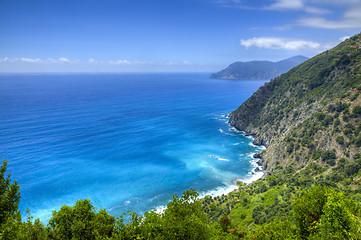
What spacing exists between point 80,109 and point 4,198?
16974 cm

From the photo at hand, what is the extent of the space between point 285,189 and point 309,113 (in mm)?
49671

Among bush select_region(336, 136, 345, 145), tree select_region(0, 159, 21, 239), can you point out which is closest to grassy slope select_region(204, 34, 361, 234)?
bush select_region(336, 136, 345, 145)

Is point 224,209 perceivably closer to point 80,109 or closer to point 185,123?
point 185,123

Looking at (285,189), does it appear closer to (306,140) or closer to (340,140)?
(340,140)

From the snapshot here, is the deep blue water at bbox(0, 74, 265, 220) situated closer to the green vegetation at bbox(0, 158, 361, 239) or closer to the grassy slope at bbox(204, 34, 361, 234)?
the grassy slope at bbox(204, 34, 361, 234)

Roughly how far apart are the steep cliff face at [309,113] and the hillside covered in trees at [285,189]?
0.38 m

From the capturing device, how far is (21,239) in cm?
1817

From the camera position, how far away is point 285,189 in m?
64.2

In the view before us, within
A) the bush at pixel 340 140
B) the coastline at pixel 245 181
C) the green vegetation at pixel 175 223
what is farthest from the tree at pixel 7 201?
the bush at pixel 340 140

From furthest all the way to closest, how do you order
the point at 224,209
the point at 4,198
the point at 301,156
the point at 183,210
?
the point at 301,156 → the point at 224,209 → the point at 183,210 → the point at 4,198

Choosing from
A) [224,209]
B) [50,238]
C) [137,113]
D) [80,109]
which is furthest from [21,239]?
[80,109]

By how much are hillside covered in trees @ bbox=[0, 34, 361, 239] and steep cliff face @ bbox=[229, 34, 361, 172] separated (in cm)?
38

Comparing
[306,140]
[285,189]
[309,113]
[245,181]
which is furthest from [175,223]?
[309,113]

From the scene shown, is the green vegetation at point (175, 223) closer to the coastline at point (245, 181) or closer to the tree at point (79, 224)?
the tree at point (79, 224)
